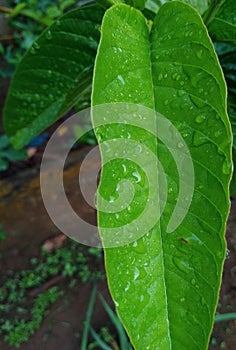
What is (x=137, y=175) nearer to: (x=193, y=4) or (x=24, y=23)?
(x=193, y=4)

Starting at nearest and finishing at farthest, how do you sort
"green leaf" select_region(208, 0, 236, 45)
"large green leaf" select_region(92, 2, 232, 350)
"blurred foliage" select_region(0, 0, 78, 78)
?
"large green leaf" select_region(92, 2, 232, 350) → "green leaf" select_region(208, 0, 236, 45) → "blurred foliage" select_region(0, 0, 78, 78)

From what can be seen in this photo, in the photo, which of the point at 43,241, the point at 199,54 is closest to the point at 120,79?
the point at 199,54

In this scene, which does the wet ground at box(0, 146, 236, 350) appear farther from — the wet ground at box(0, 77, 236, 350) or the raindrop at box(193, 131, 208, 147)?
the raindrop at box(193, 131, 208, 147)

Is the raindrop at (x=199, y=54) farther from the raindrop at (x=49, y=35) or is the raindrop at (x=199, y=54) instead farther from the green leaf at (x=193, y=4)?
the raindrop at (x=49, y=35)

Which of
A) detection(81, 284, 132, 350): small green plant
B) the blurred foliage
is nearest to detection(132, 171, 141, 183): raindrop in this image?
detection(81, 284, 132, 350): small green plant

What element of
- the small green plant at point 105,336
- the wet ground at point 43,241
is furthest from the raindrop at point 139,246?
the wet ground at point 43,241

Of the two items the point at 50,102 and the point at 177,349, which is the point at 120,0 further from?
the point at 177,349
